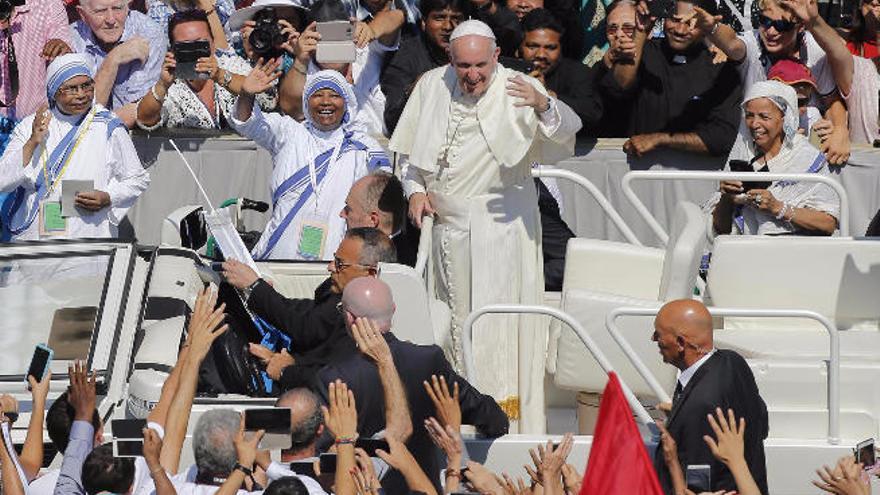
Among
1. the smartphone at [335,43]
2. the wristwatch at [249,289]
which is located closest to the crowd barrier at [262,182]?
the smartphone at [335,43]

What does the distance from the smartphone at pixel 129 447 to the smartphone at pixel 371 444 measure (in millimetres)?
789

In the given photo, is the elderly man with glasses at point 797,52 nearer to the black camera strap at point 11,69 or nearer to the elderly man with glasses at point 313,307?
the elderly man with glasses at point 313,307

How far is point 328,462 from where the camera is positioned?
29.3ft

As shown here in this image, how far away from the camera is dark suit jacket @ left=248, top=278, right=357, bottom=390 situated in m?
10.5

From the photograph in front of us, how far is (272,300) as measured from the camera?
10.9 m

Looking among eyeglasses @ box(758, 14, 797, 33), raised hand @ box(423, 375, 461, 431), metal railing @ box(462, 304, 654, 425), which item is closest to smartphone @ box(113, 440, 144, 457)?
raised hand @ box(423, 375, 461, 431)

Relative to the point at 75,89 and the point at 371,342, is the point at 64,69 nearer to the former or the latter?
the point at 75,89

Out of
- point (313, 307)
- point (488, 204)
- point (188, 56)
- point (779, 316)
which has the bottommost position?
point (313, 307)

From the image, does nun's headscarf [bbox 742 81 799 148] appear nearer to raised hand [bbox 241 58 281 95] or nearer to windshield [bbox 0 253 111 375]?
raised hand [bbox 241 58 281 95]

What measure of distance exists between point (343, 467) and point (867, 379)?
3314mm

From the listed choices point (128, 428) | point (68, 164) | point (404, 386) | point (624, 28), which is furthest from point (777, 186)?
point (128, 428)

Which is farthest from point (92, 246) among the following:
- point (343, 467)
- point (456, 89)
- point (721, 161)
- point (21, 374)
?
point (721, 161)

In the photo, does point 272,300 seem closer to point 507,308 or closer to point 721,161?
point 507,308

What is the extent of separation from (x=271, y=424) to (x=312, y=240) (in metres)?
3.85
